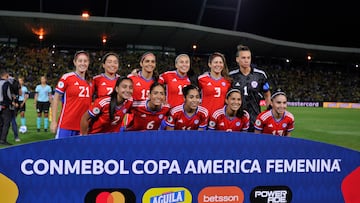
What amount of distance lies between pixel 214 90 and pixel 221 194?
360 cm

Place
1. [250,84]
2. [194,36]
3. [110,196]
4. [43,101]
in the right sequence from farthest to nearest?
[194,36] < [43,101] < [250,84] < [110,196]

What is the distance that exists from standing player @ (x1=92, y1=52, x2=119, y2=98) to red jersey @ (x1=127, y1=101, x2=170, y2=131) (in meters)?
0.85

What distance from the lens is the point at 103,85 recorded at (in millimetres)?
6258

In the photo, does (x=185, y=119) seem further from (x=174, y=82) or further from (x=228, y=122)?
(x=174, y=82)

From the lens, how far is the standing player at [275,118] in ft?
18.3

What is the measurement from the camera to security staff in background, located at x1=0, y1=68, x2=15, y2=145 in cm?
949

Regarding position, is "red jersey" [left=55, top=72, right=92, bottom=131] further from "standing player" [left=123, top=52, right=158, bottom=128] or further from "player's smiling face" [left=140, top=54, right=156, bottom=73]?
"player's smiling face" [left=140, top=54, right=156, bottom=73]

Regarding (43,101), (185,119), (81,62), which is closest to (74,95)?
(81,62)

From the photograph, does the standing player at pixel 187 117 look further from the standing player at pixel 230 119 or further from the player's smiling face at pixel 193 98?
the standing player at pixel 230 119

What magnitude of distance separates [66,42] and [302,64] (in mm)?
29264

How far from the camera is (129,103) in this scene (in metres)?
5.42

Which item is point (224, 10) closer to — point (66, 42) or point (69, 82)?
point (66, 42)

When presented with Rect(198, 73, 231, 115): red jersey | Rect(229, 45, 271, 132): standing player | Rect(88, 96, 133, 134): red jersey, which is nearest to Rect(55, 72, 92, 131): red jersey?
Rect(88, 96, 133, 134): red jersey

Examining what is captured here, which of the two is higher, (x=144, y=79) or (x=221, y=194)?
(x=144, y=79)
